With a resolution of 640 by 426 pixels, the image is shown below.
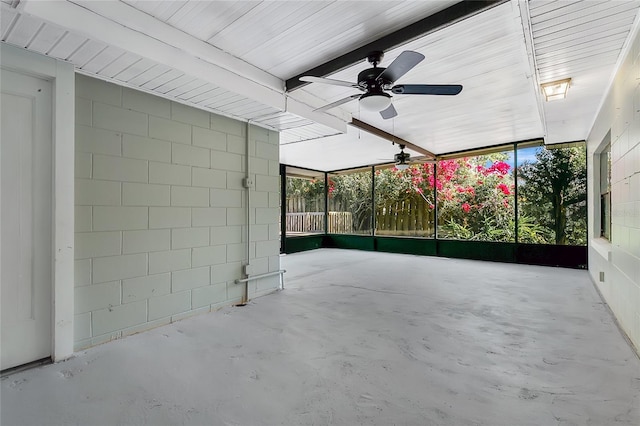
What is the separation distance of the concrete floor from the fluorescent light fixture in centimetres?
243

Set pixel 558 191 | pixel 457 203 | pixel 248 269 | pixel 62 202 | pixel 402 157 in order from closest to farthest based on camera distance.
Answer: pixel 62 202 → pixel 248 269 → pixel 402 157 → pixel 558 191 → pixel 457 203

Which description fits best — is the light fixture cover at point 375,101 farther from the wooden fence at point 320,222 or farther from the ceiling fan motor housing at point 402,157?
the wooden fence at point 320,222

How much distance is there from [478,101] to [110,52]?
4.02 m

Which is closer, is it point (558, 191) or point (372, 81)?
point (372, 81)

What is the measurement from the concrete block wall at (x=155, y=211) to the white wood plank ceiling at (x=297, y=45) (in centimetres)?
29

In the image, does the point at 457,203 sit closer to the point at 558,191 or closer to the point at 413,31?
the point at 558,191

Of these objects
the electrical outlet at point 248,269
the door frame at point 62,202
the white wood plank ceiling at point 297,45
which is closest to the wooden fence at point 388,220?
the white wood plank ceiling at point 297,45

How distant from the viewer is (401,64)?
2.33 m

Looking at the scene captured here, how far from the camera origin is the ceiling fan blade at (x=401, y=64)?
7.16 feet

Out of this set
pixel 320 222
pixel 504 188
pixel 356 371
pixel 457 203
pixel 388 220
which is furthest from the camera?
A: pixel 320 222

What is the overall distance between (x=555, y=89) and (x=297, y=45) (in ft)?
9.32

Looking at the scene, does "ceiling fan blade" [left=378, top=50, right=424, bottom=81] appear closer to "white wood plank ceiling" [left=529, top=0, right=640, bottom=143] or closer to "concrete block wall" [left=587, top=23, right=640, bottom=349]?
"white wood plank ceiling" [left=529, top=0, right=640, bottom=143]

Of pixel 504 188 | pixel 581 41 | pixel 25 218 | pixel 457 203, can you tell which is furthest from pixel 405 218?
pixel 25 218

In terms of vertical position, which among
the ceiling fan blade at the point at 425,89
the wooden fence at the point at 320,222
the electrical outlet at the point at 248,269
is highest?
the ceiling fan blade at the point at 425,89
